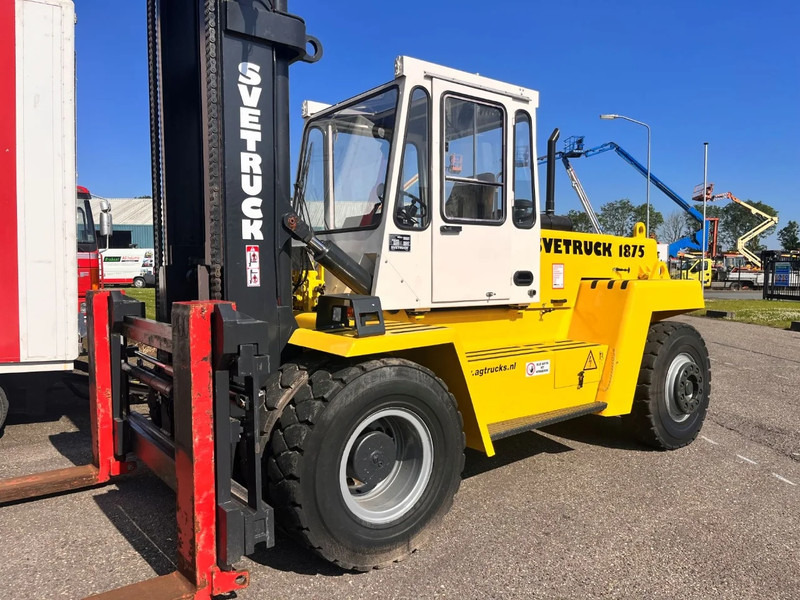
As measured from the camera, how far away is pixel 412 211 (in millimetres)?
3896

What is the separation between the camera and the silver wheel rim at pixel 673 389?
5.52 metres

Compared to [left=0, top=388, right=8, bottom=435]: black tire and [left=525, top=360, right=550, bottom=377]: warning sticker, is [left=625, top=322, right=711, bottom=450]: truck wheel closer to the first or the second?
[left=525, top=360, right=550, bottom=377]: warning sticker

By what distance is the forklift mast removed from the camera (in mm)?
3266

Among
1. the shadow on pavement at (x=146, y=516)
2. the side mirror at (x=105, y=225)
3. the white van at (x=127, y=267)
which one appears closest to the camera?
the shadow on pavement at (x=146, y=516)

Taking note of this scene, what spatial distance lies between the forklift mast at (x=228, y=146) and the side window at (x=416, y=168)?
73 cm

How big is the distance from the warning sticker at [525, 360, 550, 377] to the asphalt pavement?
0.88m

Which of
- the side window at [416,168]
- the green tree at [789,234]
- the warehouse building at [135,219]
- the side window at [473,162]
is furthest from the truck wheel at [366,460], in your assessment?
the green tree at [789,234]

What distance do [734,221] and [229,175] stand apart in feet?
304

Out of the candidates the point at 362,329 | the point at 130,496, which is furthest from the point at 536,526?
the point at 130,496

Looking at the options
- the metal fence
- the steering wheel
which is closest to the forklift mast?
the steering wheel

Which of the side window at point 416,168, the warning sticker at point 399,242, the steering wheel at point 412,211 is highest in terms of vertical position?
the side window at point 416,168

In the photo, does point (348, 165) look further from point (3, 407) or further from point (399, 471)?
point (3, 407)

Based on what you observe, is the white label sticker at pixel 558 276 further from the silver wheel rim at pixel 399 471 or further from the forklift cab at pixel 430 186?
the silver wheel rim at pixel 399 471

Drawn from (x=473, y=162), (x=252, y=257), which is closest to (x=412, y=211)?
(x=473, y=162)
